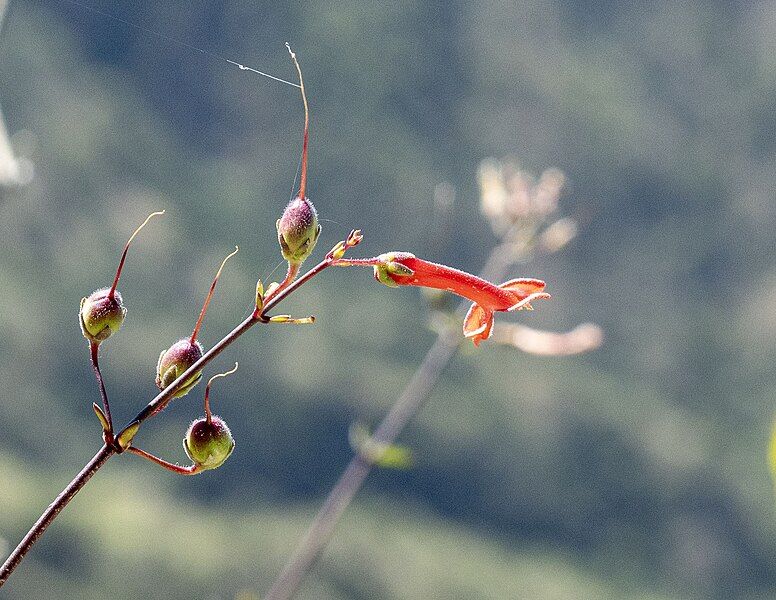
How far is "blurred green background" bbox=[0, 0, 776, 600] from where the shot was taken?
4225cm

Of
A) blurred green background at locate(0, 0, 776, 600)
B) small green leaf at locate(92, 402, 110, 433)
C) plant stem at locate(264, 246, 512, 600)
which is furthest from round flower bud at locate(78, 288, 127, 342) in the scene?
blurred green background at locate(0, 0, 776, 600)

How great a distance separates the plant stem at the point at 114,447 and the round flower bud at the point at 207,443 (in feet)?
0.62

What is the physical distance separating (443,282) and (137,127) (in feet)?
168

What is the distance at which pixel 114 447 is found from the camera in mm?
1450

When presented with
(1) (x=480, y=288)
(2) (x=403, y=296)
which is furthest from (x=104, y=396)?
(2) (x=403, y=296)

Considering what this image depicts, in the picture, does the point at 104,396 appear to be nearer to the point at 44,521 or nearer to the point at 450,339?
the point at 44,521

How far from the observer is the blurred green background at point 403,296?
139ft

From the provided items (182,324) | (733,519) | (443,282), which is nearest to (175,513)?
(182,324)

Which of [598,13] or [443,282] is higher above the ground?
[598,13]

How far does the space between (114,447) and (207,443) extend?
0.24 meters

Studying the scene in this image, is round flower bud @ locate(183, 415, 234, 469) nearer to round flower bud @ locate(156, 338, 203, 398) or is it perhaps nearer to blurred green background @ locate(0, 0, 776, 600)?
round flower bud @ locate(156, 338, 203, 398)

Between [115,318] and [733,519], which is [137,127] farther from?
[115,318]

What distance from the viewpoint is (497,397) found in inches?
2140

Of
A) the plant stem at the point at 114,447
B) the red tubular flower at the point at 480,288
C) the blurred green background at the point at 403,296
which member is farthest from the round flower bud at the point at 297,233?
the blurred green background at the point at 403,296
